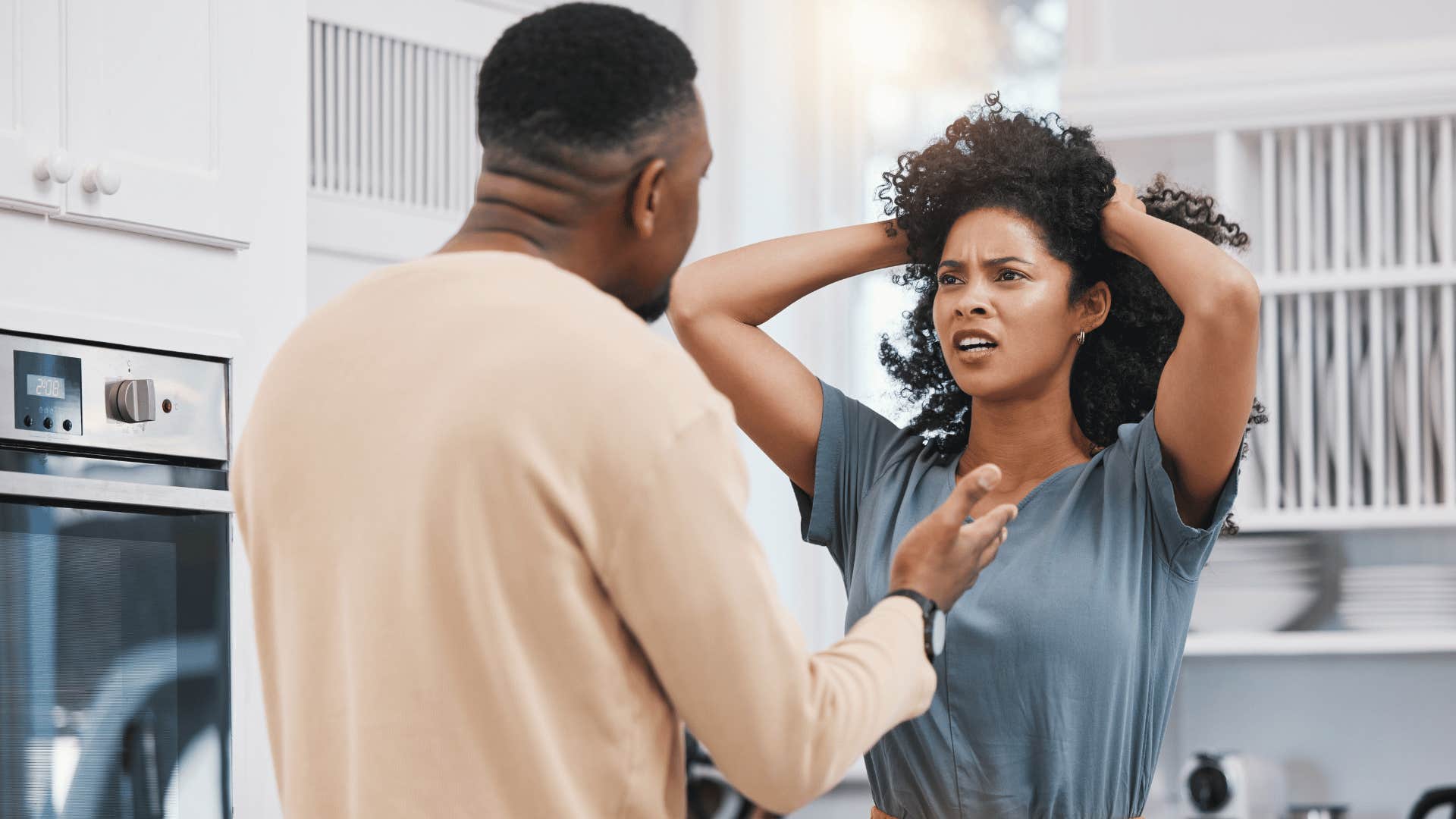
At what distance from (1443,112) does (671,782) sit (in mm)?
2530

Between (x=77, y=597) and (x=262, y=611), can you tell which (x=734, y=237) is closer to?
(x=77, y=597)

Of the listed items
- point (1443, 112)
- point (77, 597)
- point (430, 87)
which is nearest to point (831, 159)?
point (430, 87)

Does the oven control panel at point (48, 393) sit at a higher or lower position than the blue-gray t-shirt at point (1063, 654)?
higher

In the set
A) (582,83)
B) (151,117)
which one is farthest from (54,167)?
(582,83)

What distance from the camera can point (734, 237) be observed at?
Result: 3.69m

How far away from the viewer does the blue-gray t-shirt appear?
148cm

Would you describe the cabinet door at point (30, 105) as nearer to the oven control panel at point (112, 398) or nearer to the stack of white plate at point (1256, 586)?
the oven control panel at point (112, 398)

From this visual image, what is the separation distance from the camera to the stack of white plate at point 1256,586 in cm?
307

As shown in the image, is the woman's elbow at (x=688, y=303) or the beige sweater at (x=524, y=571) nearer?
the beige sweater at (x=524, y=571)

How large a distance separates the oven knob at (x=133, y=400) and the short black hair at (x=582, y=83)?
3.32ft

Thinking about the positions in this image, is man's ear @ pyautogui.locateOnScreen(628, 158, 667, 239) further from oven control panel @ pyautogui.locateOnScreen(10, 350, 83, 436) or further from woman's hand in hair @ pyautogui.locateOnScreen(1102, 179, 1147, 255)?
oven control panel @ pyautogui.locateOnScreen(10, 350, 83, 436)

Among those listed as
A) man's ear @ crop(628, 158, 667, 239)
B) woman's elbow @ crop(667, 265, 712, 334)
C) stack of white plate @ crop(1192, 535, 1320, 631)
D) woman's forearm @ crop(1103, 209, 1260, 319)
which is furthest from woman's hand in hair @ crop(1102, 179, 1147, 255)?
stack of white plate @ crop(1192, 535, 1320, 631)

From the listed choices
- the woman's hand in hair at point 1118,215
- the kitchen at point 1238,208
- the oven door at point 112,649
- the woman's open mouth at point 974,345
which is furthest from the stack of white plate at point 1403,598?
the oven door at point 112,649

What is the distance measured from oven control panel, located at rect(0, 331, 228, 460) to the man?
2.98 feet
